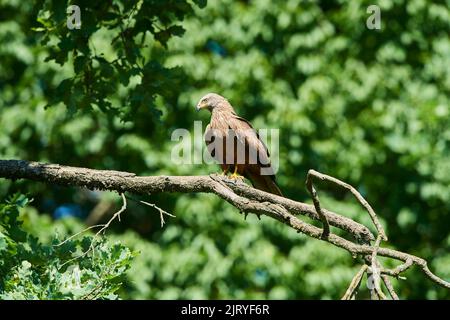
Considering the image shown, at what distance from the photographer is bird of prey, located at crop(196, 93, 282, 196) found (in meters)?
5.78

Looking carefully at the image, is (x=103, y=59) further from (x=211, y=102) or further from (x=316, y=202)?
(x=316, y=202)

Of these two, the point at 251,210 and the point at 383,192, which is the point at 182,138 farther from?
the point at 251,210

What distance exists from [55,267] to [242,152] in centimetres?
231

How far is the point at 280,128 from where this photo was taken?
29.4 ft

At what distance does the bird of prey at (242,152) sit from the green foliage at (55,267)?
73.2 inches

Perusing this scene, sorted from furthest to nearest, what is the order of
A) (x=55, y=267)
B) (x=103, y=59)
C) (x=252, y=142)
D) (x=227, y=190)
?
(x=252, y=142) → (x=103, y=59) → (x=227, y=190) → (x=55, y=267)

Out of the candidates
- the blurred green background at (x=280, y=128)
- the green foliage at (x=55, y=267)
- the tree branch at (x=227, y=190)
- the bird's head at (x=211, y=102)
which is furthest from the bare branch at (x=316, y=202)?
the blurred green background at (x=280, y=128)

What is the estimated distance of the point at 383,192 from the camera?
9.56 meters

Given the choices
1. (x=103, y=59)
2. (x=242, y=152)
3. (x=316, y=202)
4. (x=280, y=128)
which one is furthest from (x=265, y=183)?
(x=280, y=128)

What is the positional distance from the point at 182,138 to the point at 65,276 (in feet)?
17.1

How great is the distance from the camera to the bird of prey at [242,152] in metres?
5.78

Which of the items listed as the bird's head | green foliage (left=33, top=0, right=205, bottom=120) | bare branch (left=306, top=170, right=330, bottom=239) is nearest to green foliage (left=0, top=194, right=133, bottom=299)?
bare branch (left=306, top=170, right=330, bottom=239)

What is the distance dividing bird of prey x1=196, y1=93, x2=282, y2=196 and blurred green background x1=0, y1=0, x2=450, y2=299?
2.64 metres
